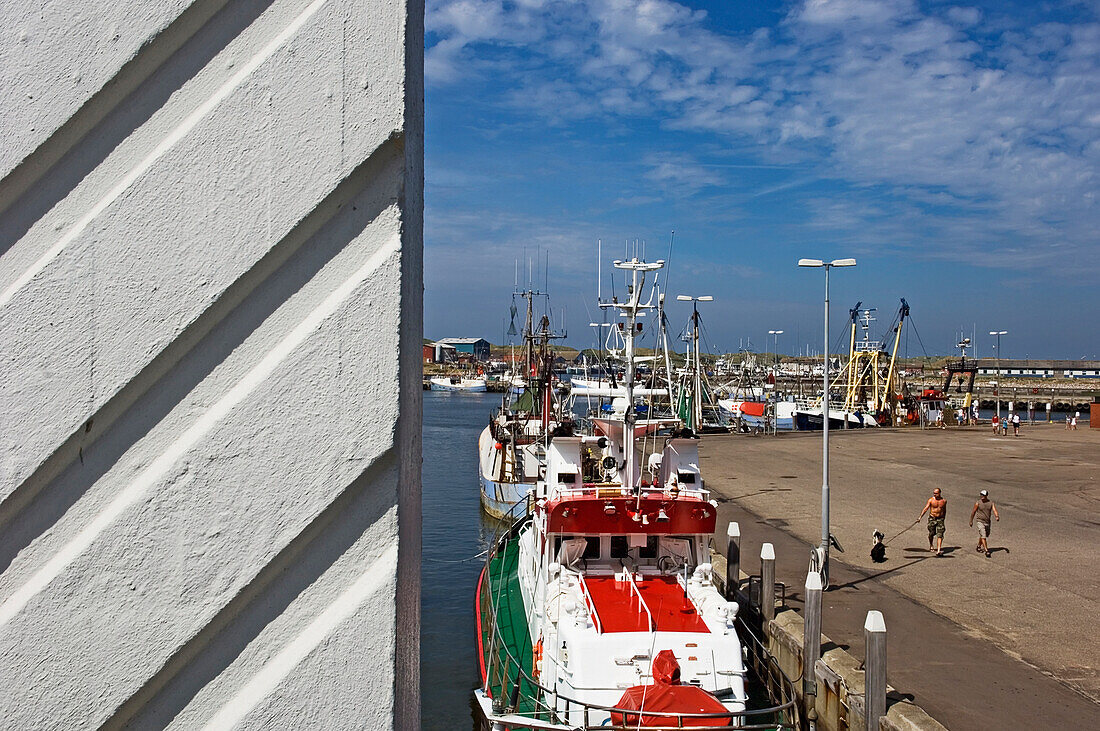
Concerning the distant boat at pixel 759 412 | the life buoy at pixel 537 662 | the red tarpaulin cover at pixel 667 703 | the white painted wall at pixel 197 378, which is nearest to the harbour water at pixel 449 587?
the white painted wall at pixel 197 378

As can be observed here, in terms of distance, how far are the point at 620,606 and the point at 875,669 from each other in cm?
327

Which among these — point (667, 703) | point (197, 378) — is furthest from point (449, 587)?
point (197, 378)

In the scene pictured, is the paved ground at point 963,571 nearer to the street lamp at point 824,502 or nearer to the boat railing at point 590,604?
the street lamp at point 824,502

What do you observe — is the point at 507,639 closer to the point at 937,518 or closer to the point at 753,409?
the point at 937,518

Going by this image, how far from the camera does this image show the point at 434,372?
520 ft

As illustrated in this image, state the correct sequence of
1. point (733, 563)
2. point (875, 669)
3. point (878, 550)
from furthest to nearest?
point (878, 550) < point (733, 563) < point (875, 669)

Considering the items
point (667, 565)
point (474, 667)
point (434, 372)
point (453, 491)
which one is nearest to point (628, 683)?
point (667, 565)

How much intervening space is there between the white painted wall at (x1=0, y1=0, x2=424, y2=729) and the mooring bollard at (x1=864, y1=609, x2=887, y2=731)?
9.10m

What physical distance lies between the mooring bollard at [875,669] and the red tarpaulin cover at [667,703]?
5.73 ft

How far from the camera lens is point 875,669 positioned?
9141 mm

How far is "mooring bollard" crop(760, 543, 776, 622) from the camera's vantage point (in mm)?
13070

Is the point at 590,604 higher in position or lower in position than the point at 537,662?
higher

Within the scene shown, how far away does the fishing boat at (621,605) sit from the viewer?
9289mm

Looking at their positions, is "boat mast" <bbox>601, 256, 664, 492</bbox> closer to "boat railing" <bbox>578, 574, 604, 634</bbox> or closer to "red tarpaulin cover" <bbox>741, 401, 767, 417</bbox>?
"boat railing" <bbox>578, 574, 604, 634</bbox>
